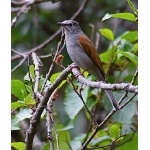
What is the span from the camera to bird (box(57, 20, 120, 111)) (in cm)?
163

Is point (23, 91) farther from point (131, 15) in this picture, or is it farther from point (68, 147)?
point (131, 15)

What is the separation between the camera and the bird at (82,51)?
163 centimetres

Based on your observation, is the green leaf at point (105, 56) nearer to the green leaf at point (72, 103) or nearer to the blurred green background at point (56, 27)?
the green leaf at point (72, 103)

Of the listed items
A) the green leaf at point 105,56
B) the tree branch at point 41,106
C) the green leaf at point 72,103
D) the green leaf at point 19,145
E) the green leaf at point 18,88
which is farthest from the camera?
the green leaf at point 105,56

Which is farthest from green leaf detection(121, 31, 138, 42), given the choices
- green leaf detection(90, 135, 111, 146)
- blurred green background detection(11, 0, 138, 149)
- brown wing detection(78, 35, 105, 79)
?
blurred green background detection(11, 0, 138, 149)

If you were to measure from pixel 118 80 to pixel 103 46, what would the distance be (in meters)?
0.91

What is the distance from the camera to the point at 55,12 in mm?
2967

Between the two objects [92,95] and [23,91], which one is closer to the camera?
[23,91]

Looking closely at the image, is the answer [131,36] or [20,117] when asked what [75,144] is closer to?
[20,117]

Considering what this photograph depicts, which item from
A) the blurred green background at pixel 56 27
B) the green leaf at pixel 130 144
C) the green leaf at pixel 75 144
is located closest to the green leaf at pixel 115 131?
the green leaf at pixel 130 144

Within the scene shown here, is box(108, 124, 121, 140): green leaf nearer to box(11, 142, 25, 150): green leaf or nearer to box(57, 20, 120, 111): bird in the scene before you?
box(57, 20, 120, 111): bird

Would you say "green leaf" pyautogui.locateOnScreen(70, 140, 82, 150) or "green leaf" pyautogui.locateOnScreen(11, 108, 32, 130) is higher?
"green leaf" pyautogui.locateOnScreen(11, 108, 32, 130)

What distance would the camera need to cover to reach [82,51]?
170 centimetres
